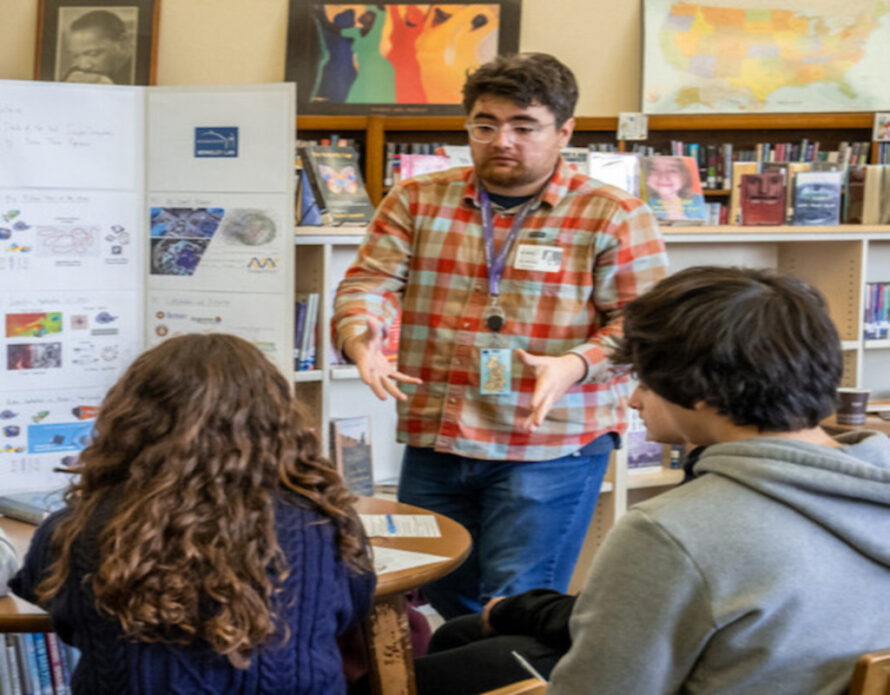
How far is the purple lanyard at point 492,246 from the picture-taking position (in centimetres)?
232

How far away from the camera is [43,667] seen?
307cm

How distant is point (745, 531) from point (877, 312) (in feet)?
10.0

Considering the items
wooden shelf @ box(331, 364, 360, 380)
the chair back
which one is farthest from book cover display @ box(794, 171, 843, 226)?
the chair back

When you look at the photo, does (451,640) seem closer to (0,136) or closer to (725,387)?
(725,387)

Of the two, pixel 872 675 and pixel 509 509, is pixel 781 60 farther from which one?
pixel 872 675

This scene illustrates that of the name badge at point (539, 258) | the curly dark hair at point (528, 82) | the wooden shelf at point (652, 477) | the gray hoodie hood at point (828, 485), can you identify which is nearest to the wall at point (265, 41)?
the wooden shelf at point (652, 477)

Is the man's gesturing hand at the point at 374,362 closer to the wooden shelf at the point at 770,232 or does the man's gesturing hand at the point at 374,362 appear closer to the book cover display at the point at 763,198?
the wooden shelf at the point at 770,232

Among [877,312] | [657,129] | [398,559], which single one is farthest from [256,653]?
[657,129]

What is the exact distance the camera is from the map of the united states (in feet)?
22.7

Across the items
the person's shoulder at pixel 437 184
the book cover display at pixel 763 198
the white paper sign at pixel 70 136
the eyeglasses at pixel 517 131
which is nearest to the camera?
the eyeglasses at pixel 517 131

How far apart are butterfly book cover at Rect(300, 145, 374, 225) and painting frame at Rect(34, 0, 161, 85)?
361 centimetres

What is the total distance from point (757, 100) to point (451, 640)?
18.9 feet

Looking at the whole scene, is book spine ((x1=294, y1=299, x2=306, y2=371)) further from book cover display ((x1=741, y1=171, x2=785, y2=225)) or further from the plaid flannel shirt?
book cover display ((x1=741, y1=171, x2=785, y2=225))

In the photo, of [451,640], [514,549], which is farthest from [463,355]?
[451,640]
